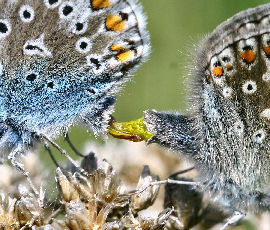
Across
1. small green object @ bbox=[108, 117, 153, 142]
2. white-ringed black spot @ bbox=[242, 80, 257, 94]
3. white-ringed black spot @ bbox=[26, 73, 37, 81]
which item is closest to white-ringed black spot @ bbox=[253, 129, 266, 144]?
white-ringed black spot @ bbox=[242, 80, 257, 94]

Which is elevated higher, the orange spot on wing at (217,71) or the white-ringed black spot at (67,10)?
the white-ringed black spot at (67,10)

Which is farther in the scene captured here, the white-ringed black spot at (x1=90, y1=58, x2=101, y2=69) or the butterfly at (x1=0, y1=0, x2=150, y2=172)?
the white-ringed black spot at (x1=90, y1=58, x2=101, y2=69)

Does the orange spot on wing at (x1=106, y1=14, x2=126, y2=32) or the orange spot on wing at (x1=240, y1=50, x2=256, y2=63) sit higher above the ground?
the orange spot on wing at (x1=106, y1=14, x2=126, y2=32)

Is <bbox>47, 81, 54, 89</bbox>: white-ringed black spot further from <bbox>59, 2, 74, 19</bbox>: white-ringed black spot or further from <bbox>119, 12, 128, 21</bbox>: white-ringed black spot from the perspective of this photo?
<bbox>119, 12, 128, 21</bbox>: white-ringed black spot

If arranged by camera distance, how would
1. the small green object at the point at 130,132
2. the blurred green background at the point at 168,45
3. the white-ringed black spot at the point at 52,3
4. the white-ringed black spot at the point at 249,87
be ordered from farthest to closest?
the blurred green background at the point at 168,45 < the small green object at the point at 130,132 < the white-ringed black spot at the point at 52,3 < the white-ringed black spot at the point at 249,87

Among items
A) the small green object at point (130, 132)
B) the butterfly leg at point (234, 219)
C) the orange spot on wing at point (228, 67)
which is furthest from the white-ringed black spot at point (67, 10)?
the butterfly leg at point (234, 219)

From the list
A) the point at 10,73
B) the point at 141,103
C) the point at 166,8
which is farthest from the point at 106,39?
the point at 166,8

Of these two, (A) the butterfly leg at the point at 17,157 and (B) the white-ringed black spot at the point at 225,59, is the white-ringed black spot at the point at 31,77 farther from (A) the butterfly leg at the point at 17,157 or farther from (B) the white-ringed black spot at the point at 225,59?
(B) the white-ringed black spot at the point at 225,59
